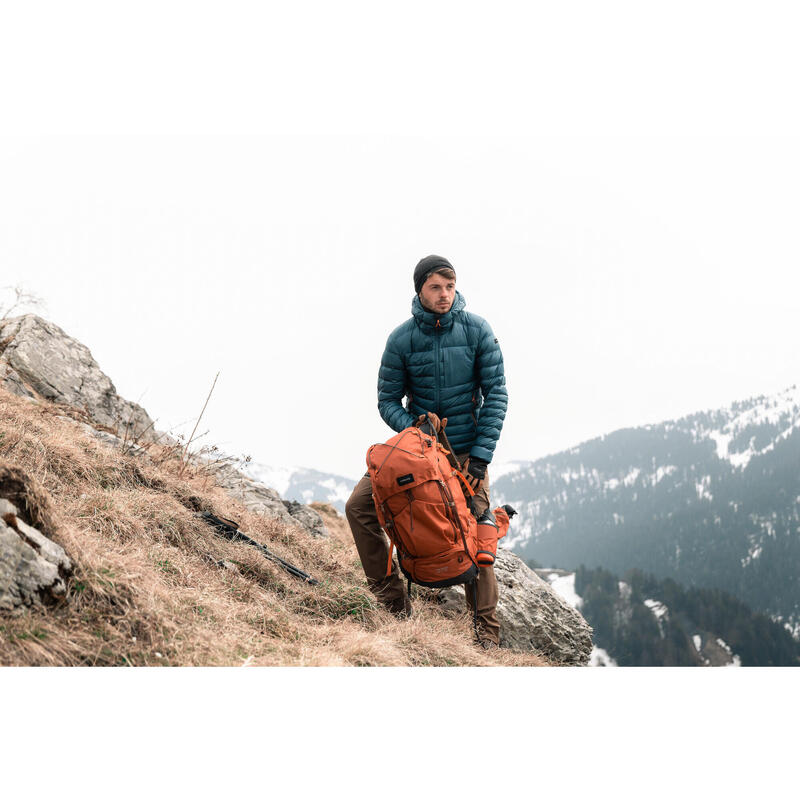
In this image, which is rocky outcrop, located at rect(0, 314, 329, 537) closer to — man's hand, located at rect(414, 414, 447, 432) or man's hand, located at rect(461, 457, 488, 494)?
man's hand, located at rect(414, 414, 447, 432)

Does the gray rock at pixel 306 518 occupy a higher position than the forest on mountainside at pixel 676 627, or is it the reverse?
the forest on mountainside at pixel 676 627

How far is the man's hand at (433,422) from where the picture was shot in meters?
5.09

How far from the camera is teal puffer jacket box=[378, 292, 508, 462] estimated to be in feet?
16.8

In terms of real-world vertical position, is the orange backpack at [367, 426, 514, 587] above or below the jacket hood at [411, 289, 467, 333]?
below

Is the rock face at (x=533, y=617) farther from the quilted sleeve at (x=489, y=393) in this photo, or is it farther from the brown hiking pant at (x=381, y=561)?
the quilted sleeve at (x=489, y=393)

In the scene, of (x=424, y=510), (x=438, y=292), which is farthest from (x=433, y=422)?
(x=438, y=292)

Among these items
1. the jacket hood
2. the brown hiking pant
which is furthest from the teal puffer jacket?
the brown hiking pant

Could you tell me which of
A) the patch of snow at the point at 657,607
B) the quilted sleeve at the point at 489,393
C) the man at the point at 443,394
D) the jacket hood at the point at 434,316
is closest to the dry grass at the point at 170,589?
the man at the point at 443,394

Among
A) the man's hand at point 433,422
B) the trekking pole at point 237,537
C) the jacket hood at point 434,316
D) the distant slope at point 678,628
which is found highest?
the distant slope at point 678,628

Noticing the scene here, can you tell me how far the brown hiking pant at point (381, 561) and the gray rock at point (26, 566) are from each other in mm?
2413

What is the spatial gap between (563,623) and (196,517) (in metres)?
4.86

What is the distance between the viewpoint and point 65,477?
16.3ft

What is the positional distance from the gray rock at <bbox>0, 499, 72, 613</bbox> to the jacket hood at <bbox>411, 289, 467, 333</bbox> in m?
3.16

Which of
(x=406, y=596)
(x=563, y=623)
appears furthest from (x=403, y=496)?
(x=563, y=623)
